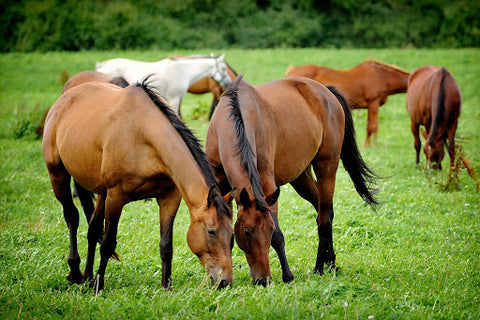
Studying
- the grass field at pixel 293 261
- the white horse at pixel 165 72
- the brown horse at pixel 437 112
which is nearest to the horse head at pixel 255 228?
the grass field at pixel 293 261

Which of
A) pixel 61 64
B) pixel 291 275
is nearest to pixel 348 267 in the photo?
pixel 291 275

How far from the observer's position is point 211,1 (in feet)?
132

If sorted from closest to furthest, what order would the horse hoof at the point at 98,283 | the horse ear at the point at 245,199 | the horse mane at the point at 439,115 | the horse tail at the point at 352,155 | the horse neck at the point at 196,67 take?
the horse ear at the point at 245,199 → the horse hoof at the point at 98,283 → the horse tail at the point at 352,155 → the horse mane at the point at 439,115 → the horse neck at the point at 196,67

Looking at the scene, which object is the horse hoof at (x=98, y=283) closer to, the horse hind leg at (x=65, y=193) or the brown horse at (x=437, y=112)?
the horse hind leg at (x=65, y=193)

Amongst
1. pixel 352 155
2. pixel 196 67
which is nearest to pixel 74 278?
pixel 352 155

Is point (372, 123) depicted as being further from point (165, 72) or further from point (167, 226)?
point (167, 226)

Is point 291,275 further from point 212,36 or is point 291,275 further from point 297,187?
point 212,36

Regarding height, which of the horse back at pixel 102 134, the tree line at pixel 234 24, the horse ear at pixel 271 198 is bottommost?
the tree line at pixel 234 24

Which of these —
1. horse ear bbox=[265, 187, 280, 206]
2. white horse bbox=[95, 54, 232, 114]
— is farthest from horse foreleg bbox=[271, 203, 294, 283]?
white horse bbox=[95, 54, 232, 114]

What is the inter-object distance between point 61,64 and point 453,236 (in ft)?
73.3

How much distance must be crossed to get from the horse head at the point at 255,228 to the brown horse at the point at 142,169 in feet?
0.47

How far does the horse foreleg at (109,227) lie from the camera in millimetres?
4215

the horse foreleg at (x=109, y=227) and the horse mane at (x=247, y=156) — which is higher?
the horse mane at (x=247, y=156)

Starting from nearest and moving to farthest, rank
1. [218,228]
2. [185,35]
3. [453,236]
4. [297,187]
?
1. [218,228]
2. [297,187]
3. [453,236]
4. [185,35]
